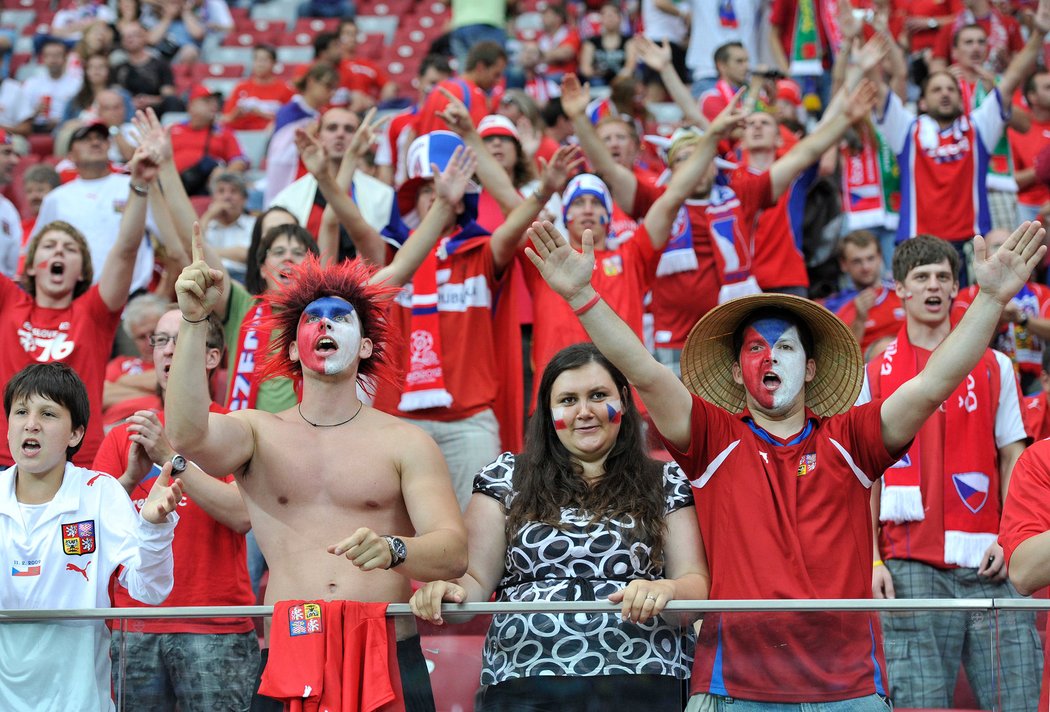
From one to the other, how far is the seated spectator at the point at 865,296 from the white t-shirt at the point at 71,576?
4279mm

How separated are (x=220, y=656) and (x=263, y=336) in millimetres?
1984

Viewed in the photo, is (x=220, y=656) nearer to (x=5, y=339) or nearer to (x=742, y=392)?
(x=742, y=392)

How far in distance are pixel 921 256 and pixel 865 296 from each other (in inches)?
79.7

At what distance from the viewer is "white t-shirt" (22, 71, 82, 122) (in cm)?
1361

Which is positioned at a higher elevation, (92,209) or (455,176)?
(92,209)

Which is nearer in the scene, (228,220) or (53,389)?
(53,389)

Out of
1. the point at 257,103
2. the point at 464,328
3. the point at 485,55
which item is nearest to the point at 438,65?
the point at 485,55

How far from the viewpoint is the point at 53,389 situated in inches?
178

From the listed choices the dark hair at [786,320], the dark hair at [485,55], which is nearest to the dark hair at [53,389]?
the dark hair at [786,320]

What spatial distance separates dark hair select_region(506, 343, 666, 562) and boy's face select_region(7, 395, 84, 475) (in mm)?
1429

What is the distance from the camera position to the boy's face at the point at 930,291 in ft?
17.2

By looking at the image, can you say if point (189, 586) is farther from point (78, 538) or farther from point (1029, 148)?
point (1029, 148)

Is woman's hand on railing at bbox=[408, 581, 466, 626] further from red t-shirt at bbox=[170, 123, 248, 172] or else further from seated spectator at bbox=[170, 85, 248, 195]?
red t-shirt at bbox=[170, 123, 248, 172]

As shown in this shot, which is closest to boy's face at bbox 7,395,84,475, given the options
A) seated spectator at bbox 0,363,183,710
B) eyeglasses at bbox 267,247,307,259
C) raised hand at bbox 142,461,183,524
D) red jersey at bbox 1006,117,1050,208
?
seated spectator at bbox 0,363,183,710
